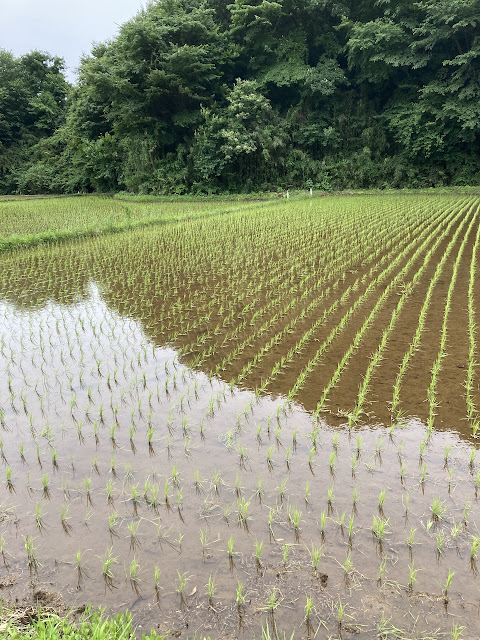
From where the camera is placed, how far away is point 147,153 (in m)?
24.1

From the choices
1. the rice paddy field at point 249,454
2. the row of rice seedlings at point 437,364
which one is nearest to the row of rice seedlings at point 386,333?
the rice paddy field at point 249,454

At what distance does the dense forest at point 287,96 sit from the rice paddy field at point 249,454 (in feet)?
52.9

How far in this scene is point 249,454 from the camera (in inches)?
122

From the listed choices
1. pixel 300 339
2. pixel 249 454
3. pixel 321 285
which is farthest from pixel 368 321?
pixel 249 454

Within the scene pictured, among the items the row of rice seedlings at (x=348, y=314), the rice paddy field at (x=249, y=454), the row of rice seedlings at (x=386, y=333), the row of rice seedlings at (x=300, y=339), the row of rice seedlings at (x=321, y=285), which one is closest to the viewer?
the rice paddy field at (x=249, y=454)

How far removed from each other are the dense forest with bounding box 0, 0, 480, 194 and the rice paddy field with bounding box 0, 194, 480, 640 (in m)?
16.1

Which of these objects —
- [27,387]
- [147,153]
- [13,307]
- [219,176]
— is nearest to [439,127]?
[219,176]

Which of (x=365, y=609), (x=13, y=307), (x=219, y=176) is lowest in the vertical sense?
(x=365, y=609)

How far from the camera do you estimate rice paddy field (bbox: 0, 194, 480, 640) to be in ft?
6.86

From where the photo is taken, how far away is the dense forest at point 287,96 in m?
20.1

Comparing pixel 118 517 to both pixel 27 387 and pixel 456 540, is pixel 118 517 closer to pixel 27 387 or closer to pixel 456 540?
pixel 456 540

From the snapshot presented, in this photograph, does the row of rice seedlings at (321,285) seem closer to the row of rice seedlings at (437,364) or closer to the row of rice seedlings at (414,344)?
the row of rice seedlings at (414,344)

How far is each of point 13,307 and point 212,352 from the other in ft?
10.7

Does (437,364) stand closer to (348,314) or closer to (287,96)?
(348,314)
